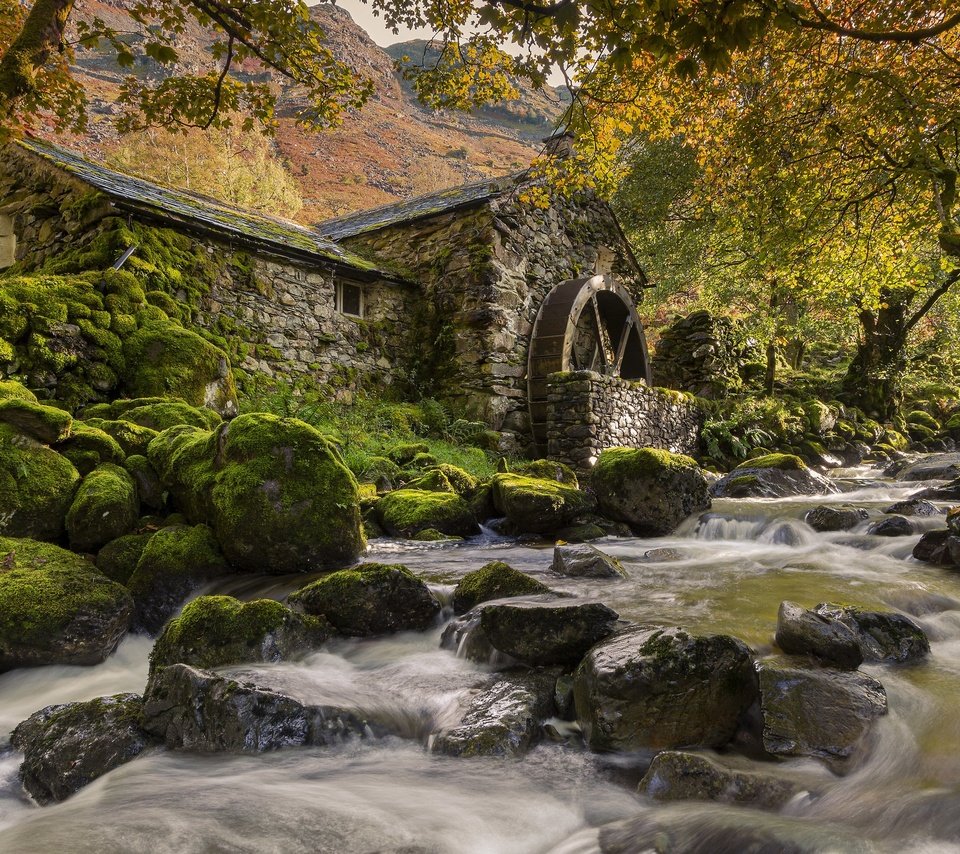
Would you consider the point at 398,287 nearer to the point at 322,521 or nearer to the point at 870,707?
the point at 322,521

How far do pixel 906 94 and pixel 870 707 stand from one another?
6.15 metres

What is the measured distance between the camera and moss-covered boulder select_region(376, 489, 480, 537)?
261 inches

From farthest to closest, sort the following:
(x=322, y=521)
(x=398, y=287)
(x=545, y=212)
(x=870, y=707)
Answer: (x=545, y=212), (x=398, y=287), (x=322, y=521), (x=870, y=707)

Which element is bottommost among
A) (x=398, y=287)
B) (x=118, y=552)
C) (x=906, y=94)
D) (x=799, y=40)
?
(x=118, y=552)

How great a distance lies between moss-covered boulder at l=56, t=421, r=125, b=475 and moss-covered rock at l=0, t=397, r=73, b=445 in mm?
89

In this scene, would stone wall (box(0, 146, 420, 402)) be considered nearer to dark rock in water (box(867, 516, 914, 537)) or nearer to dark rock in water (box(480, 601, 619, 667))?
Answer: dark rock in water (box(480, 601, 619, 667))

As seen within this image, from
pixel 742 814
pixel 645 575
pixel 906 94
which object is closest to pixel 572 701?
pixel 742 814

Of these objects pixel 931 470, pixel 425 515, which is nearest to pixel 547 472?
pixel 425 515

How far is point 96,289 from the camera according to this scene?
275 inches

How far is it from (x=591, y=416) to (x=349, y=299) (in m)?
5.15

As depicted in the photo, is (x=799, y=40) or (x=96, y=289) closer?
(x=799, y=40)

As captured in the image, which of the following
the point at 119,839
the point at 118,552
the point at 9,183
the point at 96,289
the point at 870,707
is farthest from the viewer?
the point at 9,183

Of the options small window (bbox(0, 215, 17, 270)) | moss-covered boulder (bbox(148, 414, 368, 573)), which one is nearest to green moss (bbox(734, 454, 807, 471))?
moss-covered boulder (bbox(148, 414, 368, 573))

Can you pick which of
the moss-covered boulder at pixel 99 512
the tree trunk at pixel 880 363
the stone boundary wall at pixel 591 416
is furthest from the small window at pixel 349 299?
the tree trunk at pixel 880 363
